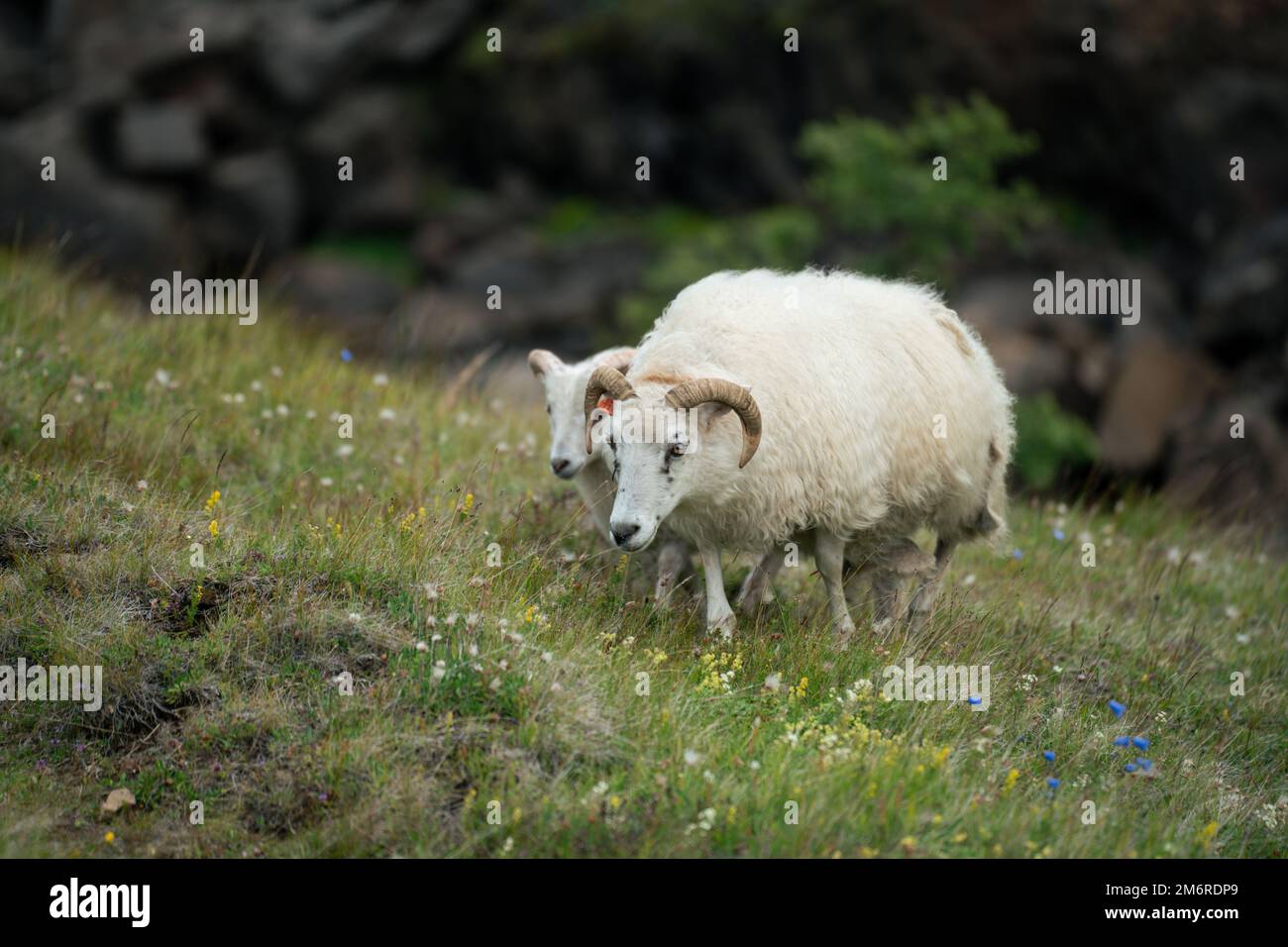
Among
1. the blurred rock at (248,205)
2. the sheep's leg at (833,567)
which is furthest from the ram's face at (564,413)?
the blurred rock at (248,205)

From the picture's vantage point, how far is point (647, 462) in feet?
20.4

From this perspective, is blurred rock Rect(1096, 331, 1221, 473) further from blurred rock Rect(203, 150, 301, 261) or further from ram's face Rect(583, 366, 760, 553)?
blurred rock Rect(203, 150, 301, 261)

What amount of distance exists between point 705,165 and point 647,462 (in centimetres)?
2097

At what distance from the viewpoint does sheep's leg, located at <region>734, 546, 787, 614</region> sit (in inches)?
286

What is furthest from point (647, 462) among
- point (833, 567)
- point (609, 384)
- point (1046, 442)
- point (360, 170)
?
point (360, 170)

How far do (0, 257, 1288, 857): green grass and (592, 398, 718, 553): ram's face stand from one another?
624 millimetres

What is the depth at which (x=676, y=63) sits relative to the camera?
26234 millimetres

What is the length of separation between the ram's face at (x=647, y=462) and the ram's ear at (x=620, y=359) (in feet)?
3.03

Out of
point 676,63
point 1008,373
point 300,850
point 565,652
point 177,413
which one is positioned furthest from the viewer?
point 676,63

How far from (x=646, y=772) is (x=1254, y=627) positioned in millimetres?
5708

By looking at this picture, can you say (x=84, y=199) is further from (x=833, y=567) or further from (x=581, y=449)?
(x=833, y=567)

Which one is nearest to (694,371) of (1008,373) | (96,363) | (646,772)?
(646,772)

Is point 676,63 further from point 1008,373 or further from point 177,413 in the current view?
point 177,413
